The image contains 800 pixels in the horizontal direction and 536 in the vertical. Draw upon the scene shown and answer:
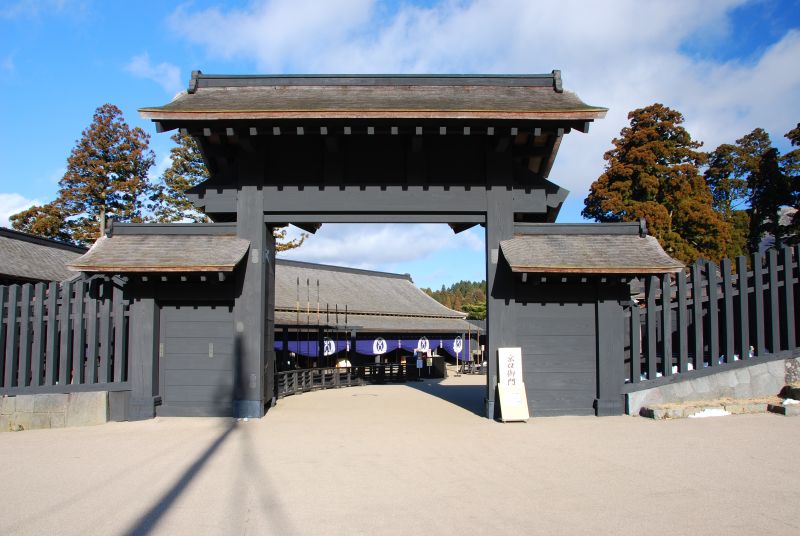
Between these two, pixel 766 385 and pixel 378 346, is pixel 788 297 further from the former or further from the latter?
pixel 378 346

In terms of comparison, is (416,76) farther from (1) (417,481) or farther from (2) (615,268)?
(1) (417,481)

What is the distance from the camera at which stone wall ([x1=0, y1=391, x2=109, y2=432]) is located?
1168 cm

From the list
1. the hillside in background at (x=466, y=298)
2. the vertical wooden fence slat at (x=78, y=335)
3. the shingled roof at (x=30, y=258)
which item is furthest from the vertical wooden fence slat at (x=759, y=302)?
the hillside in background at (x=466, y=298)

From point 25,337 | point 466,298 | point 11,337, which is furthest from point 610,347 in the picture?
point 466,298

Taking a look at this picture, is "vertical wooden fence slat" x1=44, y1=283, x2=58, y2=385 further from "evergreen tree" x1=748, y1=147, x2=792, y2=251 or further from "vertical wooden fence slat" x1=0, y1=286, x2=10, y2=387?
"evergreen tree" x1=748, y1=147, x2=792, y2=251

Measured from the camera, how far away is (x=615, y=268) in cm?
1137

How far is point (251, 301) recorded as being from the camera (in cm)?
1248

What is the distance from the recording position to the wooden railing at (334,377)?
731 inches

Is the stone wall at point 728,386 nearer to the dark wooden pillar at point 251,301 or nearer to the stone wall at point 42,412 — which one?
→ the dark wooden pillar at point 251,301

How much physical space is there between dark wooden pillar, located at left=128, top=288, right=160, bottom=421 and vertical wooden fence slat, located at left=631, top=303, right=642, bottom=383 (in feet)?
31.0

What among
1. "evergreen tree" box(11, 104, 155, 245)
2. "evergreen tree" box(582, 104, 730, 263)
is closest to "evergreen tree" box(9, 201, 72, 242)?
"evergreen tree" box(11, 104, 155, 245)

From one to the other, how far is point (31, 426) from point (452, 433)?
7.96m

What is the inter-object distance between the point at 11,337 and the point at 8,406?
142 cm

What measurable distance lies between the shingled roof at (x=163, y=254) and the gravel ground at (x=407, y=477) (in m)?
2.95
